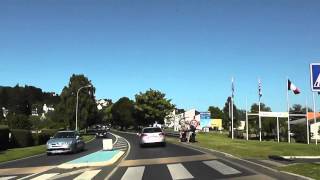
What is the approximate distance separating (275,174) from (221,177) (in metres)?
1.81

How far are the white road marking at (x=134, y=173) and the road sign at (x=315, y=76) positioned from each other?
20.5 ft

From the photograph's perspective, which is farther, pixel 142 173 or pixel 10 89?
pixel 10 89

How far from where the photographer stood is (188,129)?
51344mm

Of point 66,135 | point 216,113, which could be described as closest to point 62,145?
point 66,135

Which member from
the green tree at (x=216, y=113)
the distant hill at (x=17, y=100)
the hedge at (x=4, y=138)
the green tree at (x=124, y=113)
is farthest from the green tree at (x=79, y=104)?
the green tree at (x=216, y=113)

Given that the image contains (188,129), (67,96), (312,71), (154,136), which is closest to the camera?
(312,71)

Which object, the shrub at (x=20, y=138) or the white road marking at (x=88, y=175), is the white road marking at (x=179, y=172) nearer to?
the white road marking at (x=88, y=175)

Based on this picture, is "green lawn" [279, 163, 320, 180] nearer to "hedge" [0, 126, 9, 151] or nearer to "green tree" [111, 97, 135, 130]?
"hedge" [0, 126, 9, 151]

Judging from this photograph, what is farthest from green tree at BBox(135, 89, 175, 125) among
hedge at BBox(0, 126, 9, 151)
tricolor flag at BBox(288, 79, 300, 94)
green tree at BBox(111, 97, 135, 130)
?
hedge at BBox(0, 126, 9, 151)

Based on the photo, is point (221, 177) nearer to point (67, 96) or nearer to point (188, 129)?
point (188, 129)

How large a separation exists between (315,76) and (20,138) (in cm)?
4180

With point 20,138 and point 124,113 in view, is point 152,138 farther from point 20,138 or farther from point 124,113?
point 124,113

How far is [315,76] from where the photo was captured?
15781 millimetres

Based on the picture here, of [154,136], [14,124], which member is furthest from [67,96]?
[154,136]
